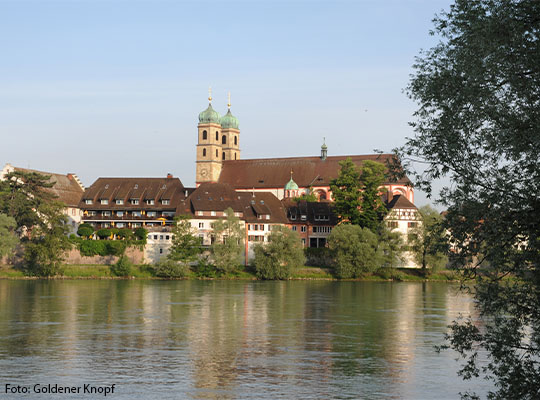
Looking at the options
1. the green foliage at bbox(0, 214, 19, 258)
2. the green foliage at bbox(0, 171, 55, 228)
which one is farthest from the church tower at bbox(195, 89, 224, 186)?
the green foliage at bbox(0, 214, 19, 258)

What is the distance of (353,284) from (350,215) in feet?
56.1

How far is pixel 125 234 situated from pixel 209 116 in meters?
64.0

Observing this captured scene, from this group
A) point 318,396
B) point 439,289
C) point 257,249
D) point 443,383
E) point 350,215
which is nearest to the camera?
point 318,396

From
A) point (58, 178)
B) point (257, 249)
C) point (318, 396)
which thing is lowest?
point (318, 396)

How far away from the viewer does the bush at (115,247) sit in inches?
3342

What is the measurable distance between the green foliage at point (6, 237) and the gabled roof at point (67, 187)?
2242 centimetres

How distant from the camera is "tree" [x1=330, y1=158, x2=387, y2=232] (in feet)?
300

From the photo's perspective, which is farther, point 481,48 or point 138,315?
point 138,315

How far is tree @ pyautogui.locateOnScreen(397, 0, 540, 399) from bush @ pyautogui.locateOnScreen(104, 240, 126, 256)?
2774 inches

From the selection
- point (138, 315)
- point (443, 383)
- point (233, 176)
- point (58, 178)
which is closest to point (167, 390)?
point (443, 383)

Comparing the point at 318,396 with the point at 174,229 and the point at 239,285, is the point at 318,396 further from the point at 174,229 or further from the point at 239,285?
the point at 174,229

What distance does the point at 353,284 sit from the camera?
76.3 meters

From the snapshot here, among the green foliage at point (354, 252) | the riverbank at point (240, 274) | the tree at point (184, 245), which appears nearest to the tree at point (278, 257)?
the riverbank at point (240, 274)

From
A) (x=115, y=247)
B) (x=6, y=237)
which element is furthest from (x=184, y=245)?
(x=6, y=237)
